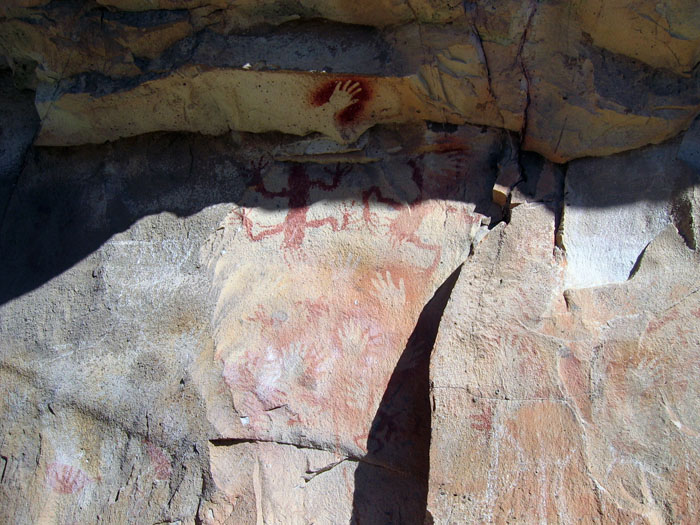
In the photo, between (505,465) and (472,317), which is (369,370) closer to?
(472,317)

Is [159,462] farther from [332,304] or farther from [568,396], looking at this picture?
[568,396]

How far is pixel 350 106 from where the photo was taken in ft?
6.94

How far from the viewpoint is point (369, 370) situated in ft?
6.17

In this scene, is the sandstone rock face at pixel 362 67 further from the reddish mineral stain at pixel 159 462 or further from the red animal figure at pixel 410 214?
the reddish mineral stain at pixel 159 462

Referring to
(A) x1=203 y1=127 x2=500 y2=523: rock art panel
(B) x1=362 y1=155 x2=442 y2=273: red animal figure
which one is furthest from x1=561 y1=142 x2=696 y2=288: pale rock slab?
(B) x1=362 y1=155 x2=442 y2=273: red animal figure

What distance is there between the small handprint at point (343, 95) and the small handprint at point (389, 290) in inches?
21.3

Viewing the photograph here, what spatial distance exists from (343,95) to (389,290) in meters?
0.62

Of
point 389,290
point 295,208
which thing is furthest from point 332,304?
point 295,208

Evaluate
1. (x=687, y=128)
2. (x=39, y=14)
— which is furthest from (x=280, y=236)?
(x=687, y=128)

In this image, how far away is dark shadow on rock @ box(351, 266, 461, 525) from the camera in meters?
1.74

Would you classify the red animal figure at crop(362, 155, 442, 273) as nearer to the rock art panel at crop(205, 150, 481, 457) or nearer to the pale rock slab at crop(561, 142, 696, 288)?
the rock art panel at crop(205, 150, 481, 457)

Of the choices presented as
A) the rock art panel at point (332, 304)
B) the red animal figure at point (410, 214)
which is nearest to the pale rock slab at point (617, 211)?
the rock art panel at point (332, 304)

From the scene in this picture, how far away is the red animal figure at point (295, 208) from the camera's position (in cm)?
212

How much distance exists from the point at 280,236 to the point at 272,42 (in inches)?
23.2
